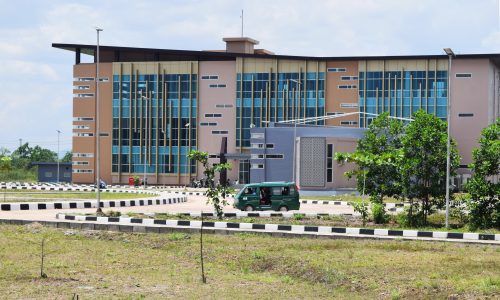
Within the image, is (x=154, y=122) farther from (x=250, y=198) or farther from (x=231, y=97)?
(x=250, y=198)

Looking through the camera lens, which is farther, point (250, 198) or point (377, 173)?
point (250, 198)

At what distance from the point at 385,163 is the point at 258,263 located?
15816 mm

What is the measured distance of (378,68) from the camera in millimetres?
96938

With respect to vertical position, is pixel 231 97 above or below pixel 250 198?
above

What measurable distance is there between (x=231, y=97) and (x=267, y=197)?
196 ft

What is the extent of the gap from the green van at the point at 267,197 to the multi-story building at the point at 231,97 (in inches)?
1988

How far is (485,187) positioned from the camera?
29.6 metres

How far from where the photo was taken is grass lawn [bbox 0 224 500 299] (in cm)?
1630

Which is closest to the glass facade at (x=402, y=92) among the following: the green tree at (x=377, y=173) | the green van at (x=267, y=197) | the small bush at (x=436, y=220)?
the green van at (x=267, y=197)

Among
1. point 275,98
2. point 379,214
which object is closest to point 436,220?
point 379,214

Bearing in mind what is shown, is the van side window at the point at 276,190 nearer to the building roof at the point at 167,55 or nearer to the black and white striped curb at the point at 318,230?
the black and white striped curb at the point at 318,230

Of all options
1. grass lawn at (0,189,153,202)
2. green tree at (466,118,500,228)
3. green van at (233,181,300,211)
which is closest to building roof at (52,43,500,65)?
grass lawn at (0,189,153,202)

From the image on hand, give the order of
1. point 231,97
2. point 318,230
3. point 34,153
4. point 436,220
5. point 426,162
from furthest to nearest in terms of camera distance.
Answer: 1. point 34,153
2. point 231,97
3. point 436,220
4. point 426,162
5. point 318,230

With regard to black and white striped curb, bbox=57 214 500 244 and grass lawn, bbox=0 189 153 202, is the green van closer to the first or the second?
black and white striped curb, bbox=57 214 500 244
